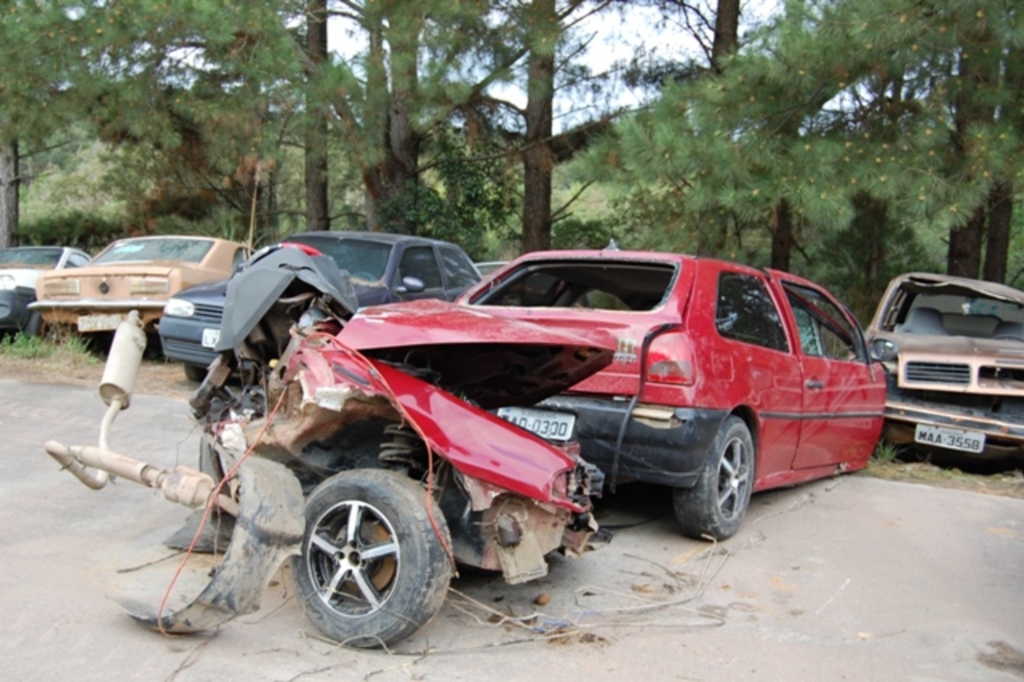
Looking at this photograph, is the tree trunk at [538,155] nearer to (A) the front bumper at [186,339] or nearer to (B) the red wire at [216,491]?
(A) the front bumper at [186,339]

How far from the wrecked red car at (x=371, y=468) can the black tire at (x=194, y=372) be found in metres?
5.84

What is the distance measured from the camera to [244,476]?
3.97 metres

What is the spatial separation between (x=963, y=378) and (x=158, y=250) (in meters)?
8.93

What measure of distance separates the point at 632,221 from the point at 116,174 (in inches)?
440

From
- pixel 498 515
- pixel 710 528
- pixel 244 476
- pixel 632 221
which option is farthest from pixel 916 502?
pixel 632 221

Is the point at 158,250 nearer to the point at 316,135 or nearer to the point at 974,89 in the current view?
the point at 316,135

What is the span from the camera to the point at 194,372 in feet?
34.7

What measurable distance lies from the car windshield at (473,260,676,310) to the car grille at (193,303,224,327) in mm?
3931

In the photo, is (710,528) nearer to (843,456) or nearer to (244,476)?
(843,456)

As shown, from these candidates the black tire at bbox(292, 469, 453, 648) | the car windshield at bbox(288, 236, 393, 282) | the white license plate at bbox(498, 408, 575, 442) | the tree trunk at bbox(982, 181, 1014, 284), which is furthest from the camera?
the tree trunk at bbox(982, 181, 1014, 284)

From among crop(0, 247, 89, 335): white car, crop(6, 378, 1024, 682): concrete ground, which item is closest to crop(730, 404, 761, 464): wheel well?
crop(6, 378, 1024, 682): concrete ground

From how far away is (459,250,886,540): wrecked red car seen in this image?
5.52 metres

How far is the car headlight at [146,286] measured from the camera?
35.4 ft

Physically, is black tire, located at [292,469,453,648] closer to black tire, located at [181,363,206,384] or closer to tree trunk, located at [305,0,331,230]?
black tire, located at [181,363,206,384]
